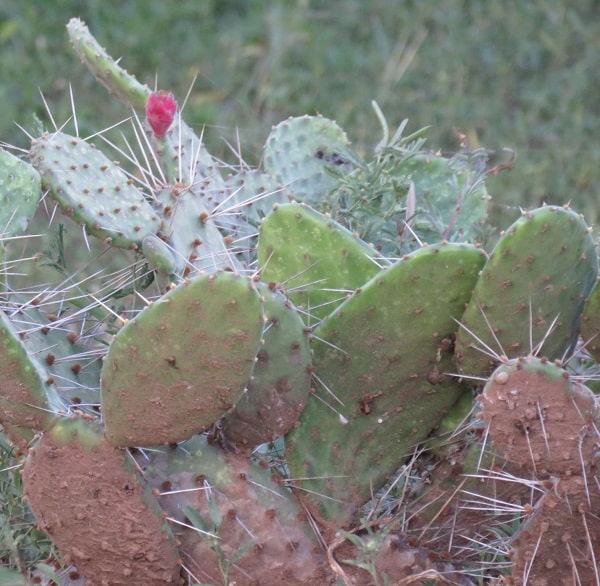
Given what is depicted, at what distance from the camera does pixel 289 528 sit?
6.26 ft

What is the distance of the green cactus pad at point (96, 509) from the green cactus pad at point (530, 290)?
20.7 inches

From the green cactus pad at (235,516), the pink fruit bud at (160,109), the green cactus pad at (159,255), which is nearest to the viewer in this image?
the green cactus pad at (235,516)

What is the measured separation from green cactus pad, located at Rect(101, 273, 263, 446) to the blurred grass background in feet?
10.2

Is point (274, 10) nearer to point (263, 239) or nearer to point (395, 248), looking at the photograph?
point (395, 248)

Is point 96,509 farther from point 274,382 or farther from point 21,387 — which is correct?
point 274,382

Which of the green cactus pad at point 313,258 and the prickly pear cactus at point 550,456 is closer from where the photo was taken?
the prickly pear cactus at point 550,456

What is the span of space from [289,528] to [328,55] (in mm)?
3704

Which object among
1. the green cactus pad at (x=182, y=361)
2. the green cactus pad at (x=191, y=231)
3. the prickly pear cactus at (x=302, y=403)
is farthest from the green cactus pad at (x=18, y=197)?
the green cactus pad at (x=182, y=361)

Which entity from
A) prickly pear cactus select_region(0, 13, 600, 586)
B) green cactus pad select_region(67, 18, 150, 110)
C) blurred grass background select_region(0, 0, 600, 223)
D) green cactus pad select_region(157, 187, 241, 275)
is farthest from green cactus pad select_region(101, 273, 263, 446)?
blurred grass background select_region(0, 0, 600, 223)

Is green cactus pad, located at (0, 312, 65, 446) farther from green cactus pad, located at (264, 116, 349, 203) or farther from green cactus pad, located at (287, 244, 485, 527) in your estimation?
green cactus pad, located at (264, 116, 349, 203)

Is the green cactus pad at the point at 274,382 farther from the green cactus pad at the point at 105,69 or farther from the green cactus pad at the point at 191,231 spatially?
the green cactus pad at the point at 105,69

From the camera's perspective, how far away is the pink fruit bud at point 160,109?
7.27 ft

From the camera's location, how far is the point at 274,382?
1835 millimetres

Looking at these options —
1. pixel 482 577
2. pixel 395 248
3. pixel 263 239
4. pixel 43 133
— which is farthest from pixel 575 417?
pixel 43 133
